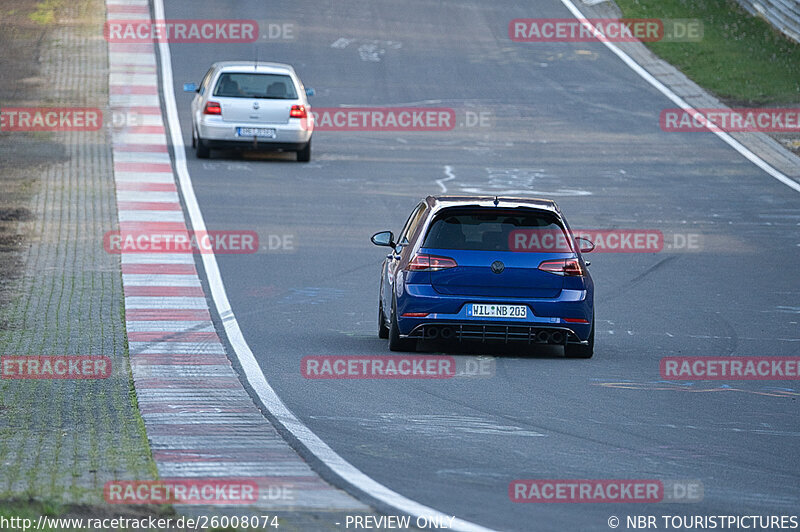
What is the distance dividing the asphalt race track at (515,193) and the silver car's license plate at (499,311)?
0.44 m

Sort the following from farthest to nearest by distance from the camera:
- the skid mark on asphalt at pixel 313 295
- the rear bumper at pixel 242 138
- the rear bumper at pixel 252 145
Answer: the rear bumper at pixel 252 145, the rear bumper at pixel 242 138, the skid mark on asphalt at pixel 313 295

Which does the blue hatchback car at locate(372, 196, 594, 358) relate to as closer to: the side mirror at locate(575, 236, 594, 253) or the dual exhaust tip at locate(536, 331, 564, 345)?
the dual exhaust tip at locate(536, 331, 564, 345)

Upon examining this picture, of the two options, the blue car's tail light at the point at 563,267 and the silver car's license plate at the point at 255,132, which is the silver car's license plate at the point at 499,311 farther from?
the silver car's license plate at the point at 255,132

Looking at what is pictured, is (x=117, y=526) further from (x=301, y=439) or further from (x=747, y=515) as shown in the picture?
(x=747, y=515)

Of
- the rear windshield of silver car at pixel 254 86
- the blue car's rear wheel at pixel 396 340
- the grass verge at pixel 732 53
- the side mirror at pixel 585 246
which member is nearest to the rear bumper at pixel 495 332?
the blue car's rear wheel at pixel 396 340

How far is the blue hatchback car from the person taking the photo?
42.3 ft

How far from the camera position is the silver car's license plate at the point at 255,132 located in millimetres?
26469

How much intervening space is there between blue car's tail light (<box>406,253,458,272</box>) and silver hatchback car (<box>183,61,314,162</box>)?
13.7 meters

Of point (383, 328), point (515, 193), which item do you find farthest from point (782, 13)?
point (383, 328)

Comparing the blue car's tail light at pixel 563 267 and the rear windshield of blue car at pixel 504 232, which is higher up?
the rear windshield of blue car at pixel 504 232

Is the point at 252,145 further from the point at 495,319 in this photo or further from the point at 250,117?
the point at 495,319

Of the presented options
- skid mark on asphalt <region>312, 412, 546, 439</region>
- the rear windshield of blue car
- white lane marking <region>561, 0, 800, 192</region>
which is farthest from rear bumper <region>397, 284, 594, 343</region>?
white lane marking <region>561, 0, 800, 192</region>

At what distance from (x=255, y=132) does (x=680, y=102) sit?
35.5ft

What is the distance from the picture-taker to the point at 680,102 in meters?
32.5
